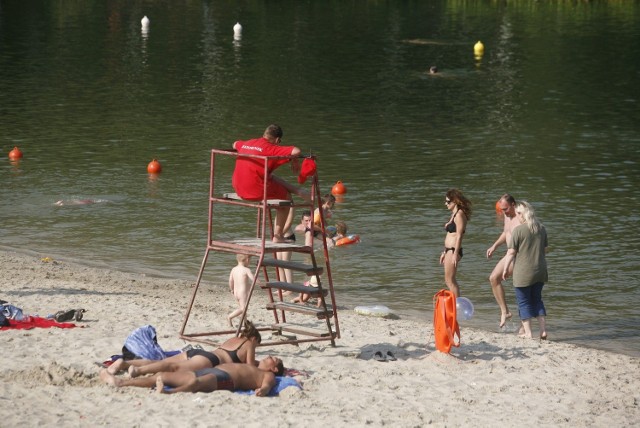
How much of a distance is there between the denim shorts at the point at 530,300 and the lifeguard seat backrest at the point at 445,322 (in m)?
1.63

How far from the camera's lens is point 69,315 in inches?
499

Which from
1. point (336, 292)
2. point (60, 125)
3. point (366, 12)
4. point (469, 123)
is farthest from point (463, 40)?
point (336, 292)

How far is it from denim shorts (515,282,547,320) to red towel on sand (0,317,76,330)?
5017 millimetres

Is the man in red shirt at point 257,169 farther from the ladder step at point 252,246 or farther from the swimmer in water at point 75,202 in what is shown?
the swimmer in water at point 75,202

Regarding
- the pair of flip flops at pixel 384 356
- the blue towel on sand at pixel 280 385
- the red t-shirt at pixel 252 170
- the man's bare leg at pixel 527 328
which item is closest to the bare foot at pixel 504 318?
the man's bare leg at pixel 527 328

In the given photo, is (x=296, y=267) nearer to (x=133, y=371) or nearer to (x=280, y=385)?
(x=280, y=385)

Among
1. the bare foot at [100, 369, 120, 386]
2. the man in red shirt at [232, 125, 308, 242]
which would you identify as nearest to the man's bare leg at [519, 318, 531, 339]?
the man in red shirt at [232, 125, 308, 242]

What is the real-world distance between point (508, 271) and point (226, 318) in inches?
131

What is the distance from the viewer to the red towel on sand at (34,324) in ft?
40.0

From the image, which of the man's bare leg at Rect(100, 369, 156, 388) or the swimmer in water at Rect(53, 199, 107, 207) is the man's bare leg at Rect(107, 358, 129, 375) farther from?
the swimmer in water at Rect(53, 199, 107, 207)

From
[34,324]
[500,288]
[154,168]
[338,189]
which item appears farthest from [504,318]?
[154,168]

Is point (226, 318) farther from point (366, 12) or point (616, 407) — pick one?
point (366, 12)

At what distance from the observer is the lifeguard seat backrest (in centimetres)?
1179

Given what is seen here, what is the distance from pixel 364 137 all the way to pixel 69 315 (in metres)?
17.8
